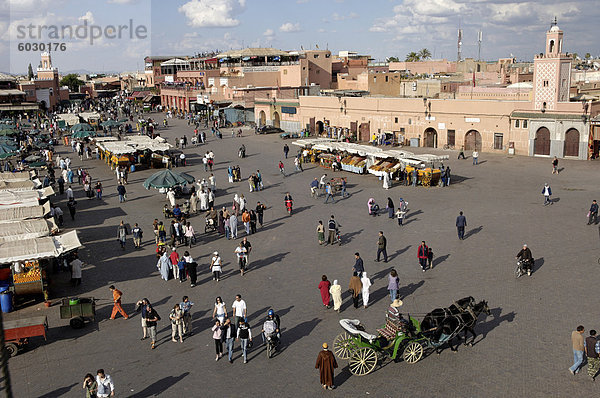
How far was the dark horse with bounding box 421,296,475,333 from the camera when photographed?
38.7ft

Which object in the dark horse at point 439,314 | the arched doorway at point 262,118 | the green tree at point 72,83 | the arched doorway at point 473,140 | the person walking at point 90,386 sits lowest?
the person walking at point 90,386

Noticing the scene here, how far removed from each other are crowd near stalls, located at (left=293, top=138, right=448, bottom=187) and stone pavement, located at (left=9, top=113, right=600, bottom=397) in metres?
1.06

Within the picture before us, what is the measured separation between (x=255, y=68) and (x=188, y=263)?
57.5 meters

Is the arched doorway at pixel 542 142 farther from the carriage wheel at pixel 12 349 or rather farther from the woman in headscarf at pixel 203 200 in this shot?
the carriage wheel at pixel 12 349

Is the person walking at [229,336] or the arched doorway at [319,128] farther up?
the arched doorway at [319,128]

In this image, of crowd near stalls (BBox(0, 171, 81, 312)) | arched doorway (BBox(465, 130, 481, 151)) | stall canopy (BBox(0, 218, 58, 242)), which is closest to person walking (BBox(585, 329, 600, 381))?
crowd near stalls (BBox(0, 171, 81, 312))

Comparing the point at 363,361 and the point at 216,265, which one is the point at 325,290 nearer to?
the point at 363,361

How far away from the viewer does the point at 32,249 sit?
51.9 feet

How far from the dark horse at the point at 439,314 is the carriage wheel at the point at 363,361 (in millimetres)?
1345

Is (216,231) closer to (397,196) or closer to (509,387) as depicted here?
(397,196)

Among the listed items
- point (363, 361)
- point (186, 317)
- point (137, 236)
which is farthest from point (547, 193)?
point (186, 317)

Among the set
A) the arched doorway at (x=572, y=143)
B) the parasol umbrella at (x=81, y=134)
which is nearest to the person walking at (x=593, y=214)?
the arched doorway at (x=572, y=143)

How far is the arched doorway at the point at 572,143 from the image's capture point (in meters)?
34.4

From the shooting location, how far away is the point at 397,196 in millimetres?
26859
